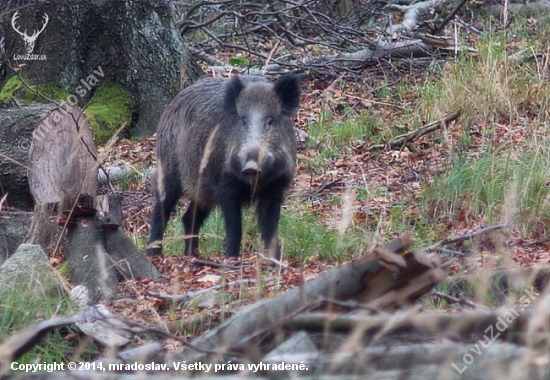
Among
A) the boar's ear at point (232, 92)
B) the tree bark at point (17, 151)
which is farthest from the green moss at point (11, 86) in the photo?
the boar's ear at point (232, 92)

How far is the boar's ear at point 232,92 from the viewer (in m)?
5.95

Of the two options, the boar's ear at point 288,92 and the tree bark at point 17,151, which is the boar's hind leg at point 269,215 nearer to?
the boar's ear at point 288,92

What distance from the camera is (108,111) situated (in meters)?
9.16

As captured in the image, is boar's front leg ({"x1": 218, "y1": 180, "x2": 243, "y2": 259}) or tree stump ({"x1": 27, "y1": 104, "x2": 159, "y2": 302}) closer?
tree stump ({"x1": 27, "y1": 104, "x2": 159, "y2": 302})

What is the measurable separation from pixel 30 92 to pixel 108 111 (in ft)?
2.73

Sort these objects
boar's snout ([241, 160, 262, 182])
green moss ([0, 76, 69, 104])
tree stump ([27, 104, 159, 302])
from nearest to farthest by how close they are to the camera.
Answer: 1. tree stump ([27, 104, 159, 302])
2. boar's snout ([241, 160, 262, 182])
3. green moss ([0, 76, 69, 104])

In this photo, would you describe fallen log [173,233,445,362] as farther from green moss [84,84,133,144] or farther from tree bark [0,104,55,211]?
green moss [84,84,133,144]

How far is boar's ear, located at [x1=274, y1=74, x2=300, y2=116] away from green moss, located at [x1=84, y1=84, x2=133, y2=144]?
3383 mm

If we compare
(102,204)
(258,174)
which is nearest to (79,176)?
(102,204)

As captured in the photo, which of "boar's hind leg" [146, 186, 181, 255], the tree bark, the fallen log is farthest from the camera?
"boar's hind leg" [146, 186, 181, 255]

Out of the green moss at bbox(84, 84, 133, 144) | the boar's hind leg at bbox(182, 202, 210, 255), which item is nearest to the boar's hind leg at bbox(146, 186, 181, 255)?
the boar's hind leg at bbox(182, 202, 210, 255)

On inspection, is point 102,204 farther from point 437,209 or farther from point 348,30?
point 348,30

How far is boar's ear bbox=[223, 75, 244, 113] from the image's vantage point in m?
5.95

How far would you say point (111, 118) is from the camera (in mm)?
9109
